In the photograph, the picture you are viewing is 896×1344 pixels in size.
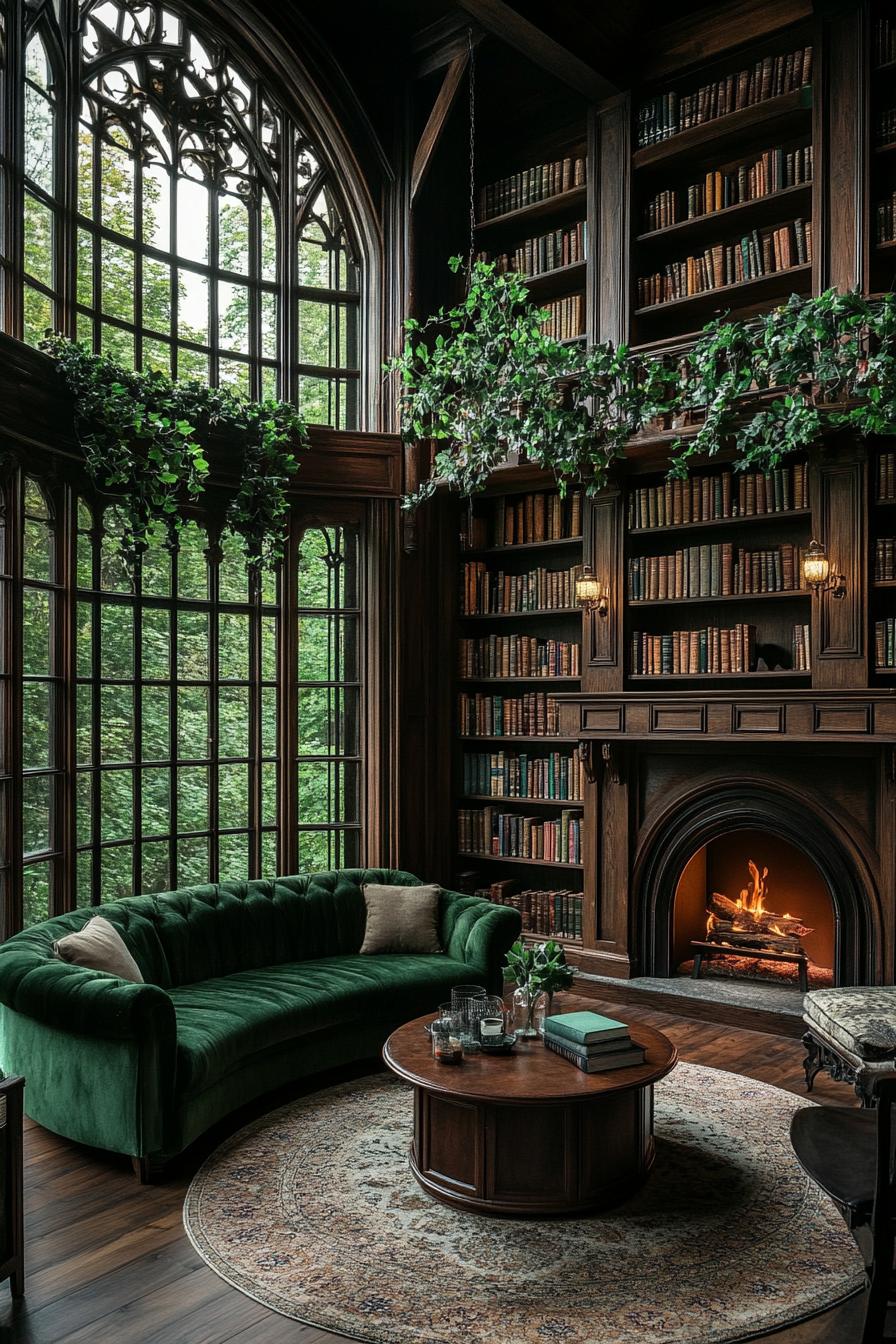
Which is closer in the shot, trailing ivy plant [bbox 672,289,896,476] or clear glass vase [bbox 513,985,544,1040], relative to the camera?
clear glass vase [bbox 513,985,544,1040]

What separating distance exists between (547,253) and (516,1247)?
17.5ft

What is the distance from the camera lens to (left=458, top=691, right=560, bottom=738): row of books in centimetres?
634

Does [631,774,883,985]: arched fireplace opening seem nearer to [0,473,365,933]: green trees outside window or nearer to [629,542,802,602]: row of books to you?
[629,542,802,602]: row of books

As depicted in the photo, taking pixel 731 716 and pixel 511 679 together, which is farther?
pixel 511 679

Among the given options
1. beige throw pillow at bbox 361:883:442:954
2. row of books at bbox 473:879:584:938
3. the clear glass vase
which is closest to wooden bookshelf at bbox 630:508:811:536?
row of books at bbox 473:879:584:938

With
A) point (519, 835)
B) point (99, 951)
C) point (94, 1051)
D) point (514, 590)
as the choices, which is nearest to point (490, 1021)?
point (94, 1051)

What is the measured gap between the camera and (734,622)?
19.1ft

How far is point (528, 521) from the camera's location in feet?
21.3

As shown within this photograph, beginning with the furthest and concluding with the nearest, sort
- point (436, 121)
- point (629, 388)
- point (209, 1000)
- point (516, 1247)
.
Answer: point (436, 121) → point (629, 388) → point (209, 1000) → point (516, 1247)

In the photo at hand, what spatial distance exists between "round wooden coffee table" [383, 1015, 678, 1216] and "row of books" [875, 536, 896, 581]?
107 inches

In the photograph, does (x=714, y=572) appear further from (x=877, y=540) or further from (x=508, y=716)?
(x=508, y=716)

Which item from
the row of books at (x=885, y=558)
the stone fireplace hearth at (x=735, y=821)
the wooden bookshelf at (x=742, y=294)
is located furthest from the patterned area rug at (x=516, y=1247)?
the wooden bookshelf at (x=742, y=294)

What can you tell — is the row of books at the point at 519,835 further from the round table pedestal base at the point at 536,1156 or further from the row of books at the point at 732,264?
the row of books at the point at 732,264

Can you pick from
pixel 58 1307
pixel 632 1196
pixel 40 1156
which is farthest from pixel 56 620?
pixel 632 1196
